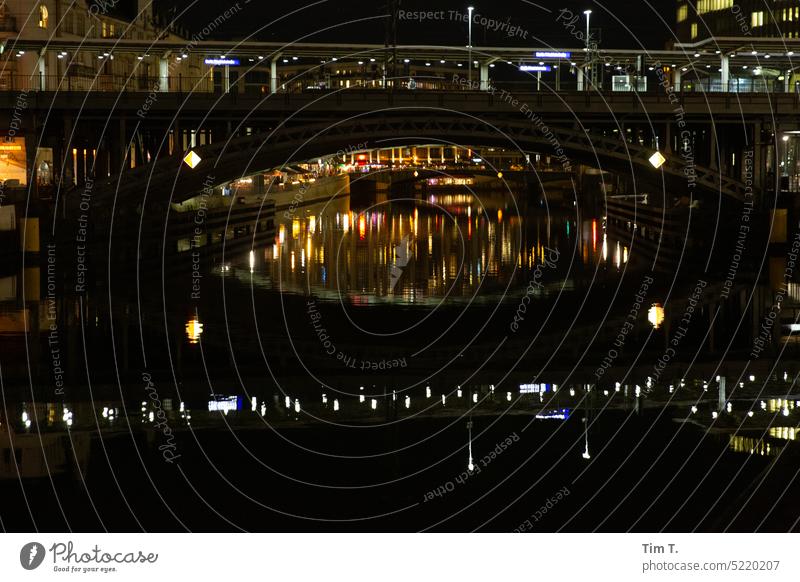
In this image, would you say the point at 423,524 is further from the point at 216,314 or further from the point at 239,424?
the point at 216,314

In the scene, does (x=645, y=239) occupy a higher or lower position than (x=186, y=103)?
lower

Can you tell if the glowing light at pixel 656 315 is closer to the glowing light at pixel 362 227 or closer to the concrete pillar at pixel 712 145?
the concrete pillar at pixel 712 145

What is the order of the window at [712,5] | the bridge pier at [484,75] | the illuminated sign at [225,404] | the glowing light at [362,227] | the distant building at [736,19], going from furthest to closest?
the window at [712,5], the distant building at [736,19], the glowing light at [362,227], the bridge pier at [484,75], the illuminated sign at [225,404]

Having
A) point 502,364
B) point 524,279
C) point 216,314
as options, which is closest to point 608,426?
point 502,364

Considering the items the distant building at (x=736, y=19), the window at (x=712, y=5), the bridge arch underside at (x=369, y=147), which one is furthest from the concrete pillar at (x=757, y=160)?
the window at (x=712, y=5)
